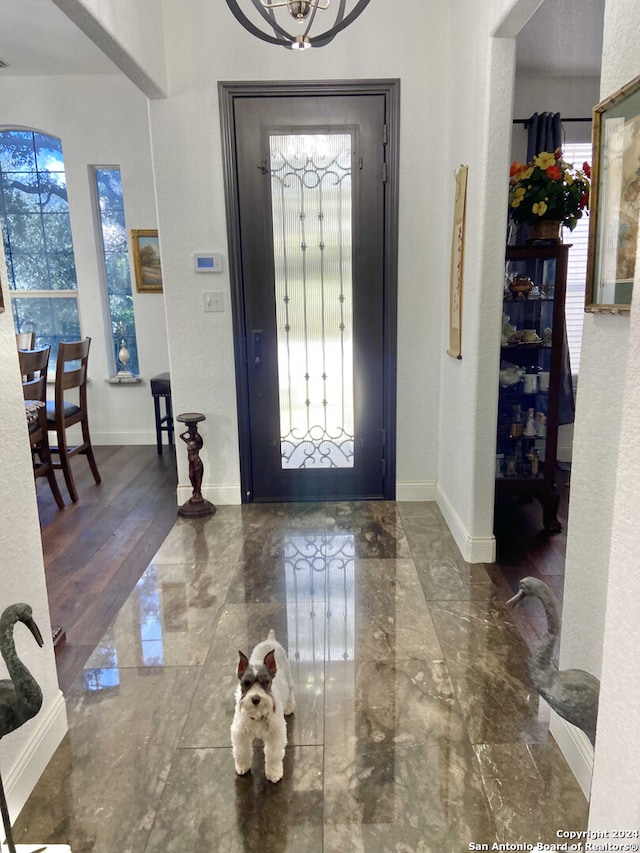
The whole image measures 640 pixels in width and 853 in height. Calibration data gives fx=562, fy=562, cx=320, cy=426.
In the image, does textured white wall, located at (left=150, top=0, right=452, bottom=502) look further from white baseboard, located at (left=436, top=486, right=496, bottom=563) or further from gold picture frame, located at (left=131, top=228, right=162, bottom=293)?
gold picture frame, located at (left=131, top=228, right=162, bottom=293)

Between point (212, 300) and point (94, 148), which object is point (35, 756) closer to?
point (212, 300)

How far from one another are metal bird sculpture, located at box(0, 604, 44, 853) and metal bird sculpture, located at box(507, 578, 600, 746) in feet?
3.79

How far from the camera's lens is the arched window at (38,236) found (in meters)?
4.86

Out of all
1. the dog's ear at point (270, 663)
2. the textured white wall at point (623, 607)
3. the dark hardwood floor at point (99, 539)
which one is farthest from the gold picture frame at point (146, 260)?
the textured white wall at point (623, 607)

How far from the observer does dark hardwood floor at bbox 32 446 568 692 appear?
2.39m

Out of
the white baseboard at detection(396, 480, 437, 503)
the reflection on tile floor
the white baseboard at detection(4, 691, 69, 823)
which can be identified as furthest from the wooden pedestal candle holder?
the white baseboard at detection(4, 691, 69, 823)

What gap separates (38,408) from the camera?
3547mm

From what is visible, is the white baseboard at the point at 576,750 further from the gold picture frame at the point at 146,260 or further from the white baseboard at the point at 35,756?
the gold picture frame at the point at 146,260

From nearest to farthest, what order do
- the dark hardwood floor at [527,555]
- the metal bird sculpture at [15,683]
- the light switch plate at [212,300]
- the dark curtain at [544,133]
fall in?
the metal bird sculpture at [15,683]
the dark hardwood floor at [527,555]
the light switch plate at [212,300]
the dark curtain at [544,133]

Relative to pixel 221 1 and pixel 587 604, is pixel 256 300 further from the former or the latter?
pixel 587 604

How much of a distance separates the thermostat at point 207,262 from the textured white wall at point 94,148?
69.1 inches

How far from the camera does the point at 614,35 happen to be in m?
1.35

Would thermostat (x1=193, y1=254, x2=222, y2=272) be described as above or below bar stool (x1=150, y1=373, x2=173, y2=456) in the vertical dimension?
above

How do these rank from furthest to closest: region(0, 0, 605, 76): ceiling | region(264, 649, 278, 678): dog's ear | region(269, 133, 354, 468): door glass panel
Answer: region(269, 133, 354, 468): door glass panel
region(0, 0, 605, 76): ceiling
region(264, 649, 278, 678): dog's ear
